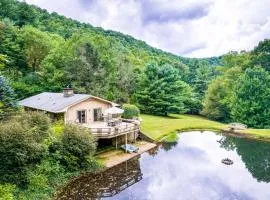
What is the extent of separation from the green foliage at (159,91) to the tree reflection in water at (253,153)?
15418 mm

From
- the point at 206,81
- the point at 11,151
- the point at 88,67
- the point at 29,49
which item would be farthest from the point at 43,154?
the point at 206,81

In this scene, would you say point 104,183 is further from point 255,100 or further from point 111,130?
point 255,100

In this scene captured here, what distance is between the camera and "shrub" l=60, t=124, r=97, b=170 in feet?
67.8

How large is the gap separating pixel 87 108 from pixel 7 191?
14509 millimetres

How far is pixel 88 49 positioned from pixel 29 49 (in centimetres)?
1075

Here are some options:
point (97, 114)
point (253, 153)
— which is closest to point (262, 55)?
point (253, 153)

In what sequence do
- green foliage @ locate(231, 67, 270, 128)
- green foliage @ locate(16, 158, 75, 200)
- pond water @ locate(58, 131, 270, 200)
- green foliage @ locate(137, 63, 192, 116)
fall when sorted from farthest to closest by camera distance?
green foliage @ locate(137, 63, 192, 116), green foliage @ locate(231, 67, 270, 128), pond water @ locate(58, 131, 270, 200), green foliage @ locate(16, 158, 75, 200)

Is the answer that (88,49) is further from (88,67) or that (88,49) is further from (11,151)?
(11,151)

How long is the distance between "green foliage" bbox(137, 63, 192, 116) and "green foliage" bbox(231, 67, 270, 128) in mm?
10388

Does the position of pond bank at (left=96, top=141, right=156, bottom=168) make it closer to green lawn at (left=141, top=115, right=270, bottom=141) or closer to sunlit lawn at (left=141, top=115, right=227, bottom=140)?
sunlit lawn at (left=141, top=115, right=227, bottom=140)

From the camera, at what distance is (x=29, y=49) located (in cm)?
4597

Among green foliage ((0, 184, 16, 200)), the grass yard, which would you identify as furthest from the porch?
the grass yard

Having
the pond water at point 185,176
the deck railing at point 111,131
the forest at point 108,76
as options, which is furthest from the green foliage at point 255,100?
the deck railing at point 111,131

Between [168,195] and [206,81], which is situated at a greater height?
[206,81]
